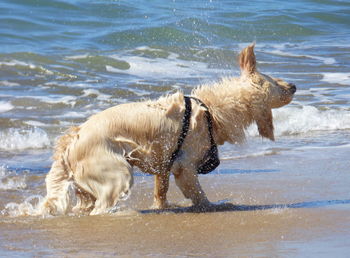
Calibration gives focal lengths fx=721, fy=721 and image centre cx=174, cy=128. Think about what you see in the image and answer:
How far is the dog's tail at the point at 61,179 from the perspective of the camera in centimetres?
593

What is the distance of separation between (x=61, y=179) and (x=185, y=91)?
23.4ft

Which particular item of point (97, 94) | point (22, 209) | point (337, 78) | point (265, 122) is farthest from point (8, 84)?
point (265, 122)

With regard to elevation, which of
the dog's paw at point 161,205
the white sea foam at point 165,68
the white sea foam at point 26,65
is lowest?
the white sea foam at point 165,68

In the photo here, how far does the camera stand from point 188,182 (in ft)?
20.5

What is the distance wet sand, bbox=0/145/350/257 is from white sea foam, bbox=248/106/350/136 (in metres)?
2.67

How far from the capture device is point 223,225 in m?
5.80

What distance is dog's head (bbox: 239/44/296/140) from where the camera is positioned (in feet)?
21.6

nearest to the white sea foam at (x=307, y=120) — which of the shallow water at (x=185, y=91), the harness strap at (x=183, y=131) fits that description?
the shallow water at (x=185, y=91)

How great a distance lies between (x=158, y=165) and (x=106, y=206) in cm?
62

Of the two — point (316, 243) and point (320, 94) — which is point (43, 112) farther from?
point (316, 243)

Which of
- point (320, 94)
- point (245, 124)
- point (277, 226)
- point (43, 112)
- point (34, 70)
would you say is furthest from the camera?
point (34, 70)

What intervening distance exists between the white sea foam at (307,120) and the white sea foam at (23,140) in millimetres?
2880

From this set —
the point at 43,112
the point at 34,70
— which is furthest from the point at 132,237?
the point at 34,70

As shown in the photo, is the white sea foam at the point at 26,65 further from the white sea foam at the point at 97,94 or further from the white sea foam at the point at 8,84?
the white sea foam at the point at 97,94
